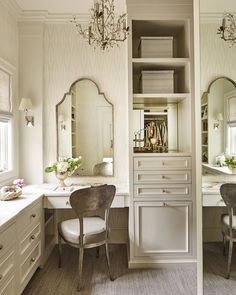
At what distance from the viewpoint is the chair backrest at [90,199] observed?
240cm

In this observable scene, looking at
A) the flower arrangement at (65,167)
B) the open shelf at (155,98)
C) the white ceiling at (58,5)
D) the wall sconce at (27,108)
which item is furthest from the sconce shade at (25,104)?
the open shelf at (155,98)

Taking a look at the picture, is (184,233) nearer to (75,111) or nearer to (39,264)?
(39,264)

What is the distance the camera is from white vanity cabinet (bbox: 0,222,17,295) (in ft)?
5.89

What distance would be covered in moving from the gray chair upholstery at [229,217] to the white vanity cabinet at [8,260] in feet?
5.06

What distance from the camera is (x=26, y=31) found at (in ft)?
10.9

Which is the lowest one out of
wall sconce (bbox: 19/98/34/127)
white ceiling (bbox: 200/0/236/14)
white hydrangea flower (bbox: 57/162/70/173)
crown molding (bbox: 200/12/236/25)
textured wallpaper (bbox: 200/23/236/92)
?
white hydrangea flower (bbox: 57/162/70/173)

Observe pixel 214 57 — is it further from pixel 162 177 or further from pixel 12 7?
pixel 12 7

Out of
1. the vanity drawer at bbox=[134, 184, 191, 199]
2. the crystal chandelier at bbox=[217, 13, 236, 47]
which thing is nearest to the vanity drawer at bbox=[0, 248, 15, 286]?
the vanity drawer at bbox=[134, 184, 191, 199]

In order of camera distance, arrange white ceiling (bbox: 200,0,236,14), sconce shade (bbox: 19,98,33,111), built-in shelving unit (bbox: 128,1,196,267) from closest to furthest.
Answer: white ceiling (bbox: 200,0,236,14), built-in shelving unit (bbox: 128,1,196,267), sconce shade (bbox: 19,98,33,111)

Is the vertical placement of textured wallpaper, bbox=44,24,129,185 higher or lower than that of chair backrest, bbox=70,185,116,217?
higher

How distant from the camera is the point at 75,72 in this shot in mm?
3410

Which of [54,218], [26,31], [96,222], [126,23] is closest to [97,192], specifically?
[96,222]

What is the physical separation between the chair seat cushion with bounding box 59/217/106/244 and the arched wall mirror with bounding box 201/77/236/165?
49.9 inches

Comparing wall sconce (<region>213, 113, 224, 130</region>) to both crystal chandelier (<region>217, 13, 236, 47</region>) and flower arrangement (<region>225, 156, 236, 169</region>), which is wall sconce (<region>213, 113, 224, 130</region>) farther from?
crystal chandelier (<region>217, 13, 236, 47</region>)
